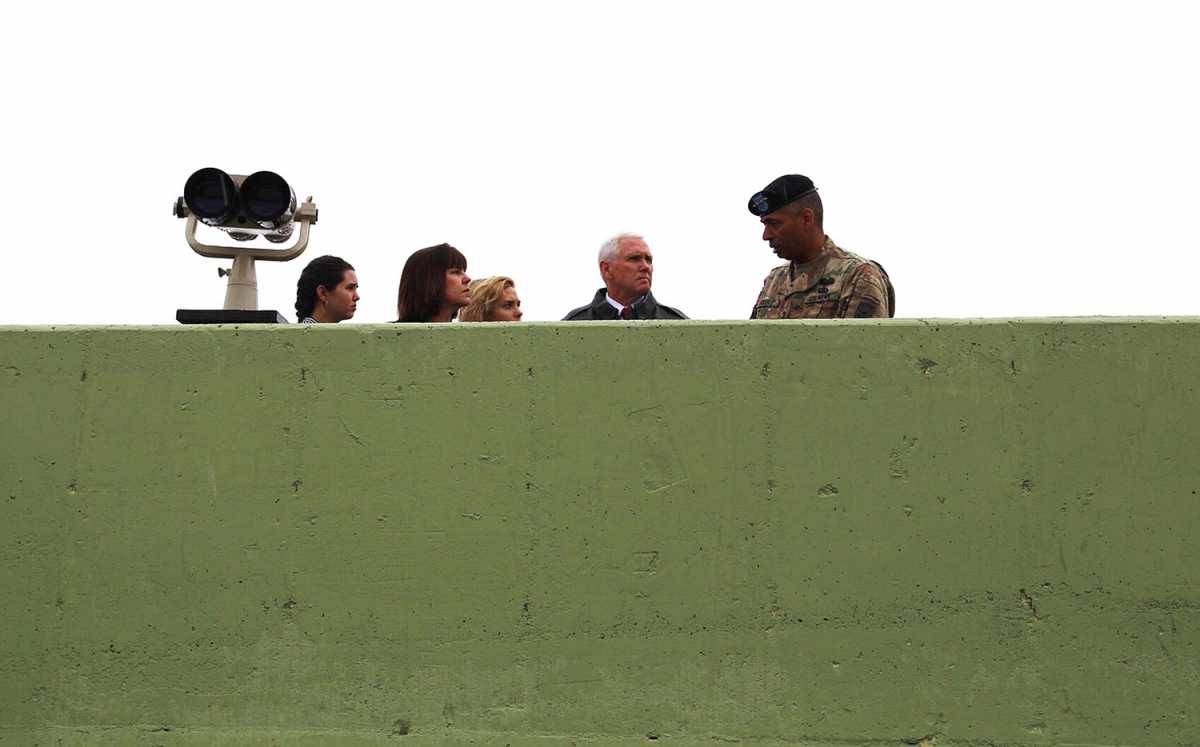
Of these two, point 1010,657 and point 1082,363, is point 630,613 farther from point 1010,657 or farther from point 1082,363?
point 1082,363

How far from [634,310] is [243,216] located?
167cm

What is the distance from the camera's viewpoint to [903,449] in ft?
13.1

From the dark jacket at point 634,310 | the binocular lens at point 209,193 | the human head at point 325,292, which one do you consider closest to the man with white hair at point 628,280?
the dark jacket at point 634,310

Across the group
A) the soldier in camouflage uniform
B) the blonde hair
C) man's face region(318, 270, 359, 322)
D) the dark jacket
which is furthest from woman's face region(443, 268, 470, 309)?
the soldier in camouflage uniform

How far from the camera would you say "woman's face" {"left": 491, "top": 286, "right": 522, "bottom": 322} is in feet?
16.2

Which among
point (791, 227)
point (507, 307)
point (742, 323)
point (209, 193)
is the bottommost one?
point (742, 323)

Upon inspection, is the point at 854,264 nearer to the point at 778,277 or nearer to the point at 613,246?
the point at 778,277

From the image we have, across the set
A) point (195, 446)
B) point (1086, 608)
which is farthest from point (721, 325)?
point (195, 446)

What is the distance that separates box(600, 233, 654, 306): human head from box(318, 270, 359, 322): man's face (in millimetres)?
1104

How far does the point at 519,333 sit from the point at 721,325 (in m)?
0.64

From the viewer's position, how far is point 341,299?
16.7 feet

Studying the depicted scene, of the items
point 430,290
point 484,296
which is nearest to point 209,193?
point 430,290

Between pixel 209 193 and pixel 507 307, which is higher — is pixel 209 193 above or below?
above

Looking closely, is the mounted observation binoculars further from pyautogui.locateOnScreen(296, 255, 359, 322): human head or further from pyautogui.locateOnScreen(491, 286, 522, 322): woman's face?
pyautogui.locateOnScreen(491, 286, 522, 322): woman's face
